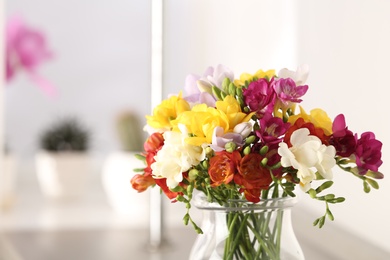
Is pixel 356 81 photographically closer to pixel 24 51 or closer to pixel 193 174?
pixel 193 174

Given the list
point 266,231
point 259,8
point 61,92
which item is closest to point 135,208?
point 259,8

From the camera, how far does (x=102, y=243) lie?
163 centimetres

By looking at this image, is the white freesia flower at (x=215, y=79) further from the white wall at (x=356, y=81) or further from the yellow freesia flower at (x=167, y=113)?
the white wall at (x=356, y=81)

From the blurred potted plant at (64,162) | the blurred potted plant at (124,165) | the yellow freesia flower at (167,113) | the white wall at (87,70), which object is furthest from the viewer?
the white wall at (87,70)

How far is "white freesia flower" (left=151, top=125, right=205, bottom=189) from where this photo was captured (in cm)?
75

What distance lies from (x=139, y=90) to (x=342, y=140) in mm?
1996

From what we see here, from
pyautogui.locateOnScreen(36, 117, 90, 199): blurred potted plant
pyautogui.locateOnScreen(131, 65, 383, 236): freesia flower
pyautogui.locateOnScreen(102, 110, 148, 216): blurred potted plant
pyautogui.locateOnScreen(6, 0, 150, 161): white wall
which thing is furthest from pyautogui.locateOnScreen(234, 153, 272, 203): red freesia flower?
pyautogui.locateOnScreen(6, 0, 150, 161): white wall

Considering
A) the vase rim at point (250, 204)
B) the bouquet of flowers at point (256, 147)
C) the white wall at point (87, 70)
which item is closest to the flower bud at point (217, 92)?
the bouquet of flowers at point (256, 147)

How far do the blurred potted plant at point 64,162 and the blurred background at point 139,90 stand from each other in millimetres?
14

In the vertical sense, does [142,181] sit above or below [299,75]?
below

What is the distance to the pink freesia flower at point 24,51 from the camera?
225 cm

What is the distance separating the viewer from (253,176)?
731 millimetres

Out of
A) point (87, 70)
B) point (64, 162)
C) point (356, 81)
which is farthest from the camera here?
point (87, 70)

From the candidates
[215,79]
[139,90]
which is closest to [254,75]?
[215,79]
